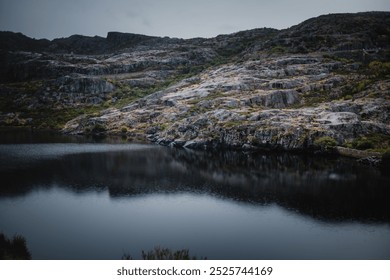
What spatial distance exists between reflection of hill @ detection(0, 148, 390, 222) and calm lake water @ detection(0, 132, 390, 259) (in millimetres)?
208

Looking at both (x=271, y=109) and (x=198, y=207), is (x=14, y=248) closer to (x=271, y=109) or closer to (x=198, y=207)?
(x=198, y=207)

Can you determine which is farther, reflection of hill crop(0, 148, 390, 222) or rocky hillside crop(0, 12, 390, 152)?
rocky hillside crop(0, 12, 390, 152)

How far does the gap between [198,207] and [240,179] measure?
2165cm

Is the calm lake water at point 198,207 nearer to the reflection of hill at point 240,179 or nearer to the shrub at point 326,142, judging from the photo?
the reflection of hill at point 240,179

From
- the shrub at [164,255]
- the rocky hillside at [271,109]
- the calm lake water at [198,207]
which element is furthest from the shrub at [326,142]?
the shrub at [164,255]

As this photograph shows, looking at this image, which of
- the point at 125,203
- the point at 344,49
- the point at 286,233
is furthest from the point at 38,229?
the point at 344,49

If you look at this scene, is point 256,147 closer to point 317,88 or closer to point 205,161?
point 205,161

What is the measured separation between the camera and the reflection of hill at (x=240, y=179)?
54094 mm

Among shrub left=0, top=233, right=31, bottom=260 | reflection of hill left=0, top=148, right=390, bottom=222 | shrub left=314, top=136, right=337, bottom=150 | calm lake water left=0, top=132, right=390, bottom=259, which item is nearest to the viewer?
shrub left=0, top=233, right=31, bottom=260

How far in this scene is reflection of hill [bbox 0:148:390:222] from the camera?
5409cm

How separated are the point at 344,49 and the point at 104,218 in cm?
19010

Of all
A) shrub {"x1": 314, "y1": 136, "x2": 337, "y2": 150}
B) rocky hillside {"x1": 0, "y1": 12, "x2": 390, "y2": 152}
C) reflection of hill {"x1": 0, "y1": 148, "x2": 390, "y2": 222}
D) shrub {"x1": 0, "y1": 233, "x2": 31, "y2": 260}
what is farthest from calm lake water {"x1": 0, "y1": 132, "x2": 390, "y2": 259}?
rocky hillside {"x1": 0, "y1": 12, "x2": 390, "y2": 152}

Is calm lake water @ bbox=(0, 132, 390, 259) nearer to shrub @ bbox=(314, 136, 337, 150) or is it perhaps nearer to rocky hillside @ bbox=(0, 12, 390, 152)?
shrub @ bbox=(314, 136, 337, 150)

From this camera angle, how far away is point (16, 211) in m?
48.3
